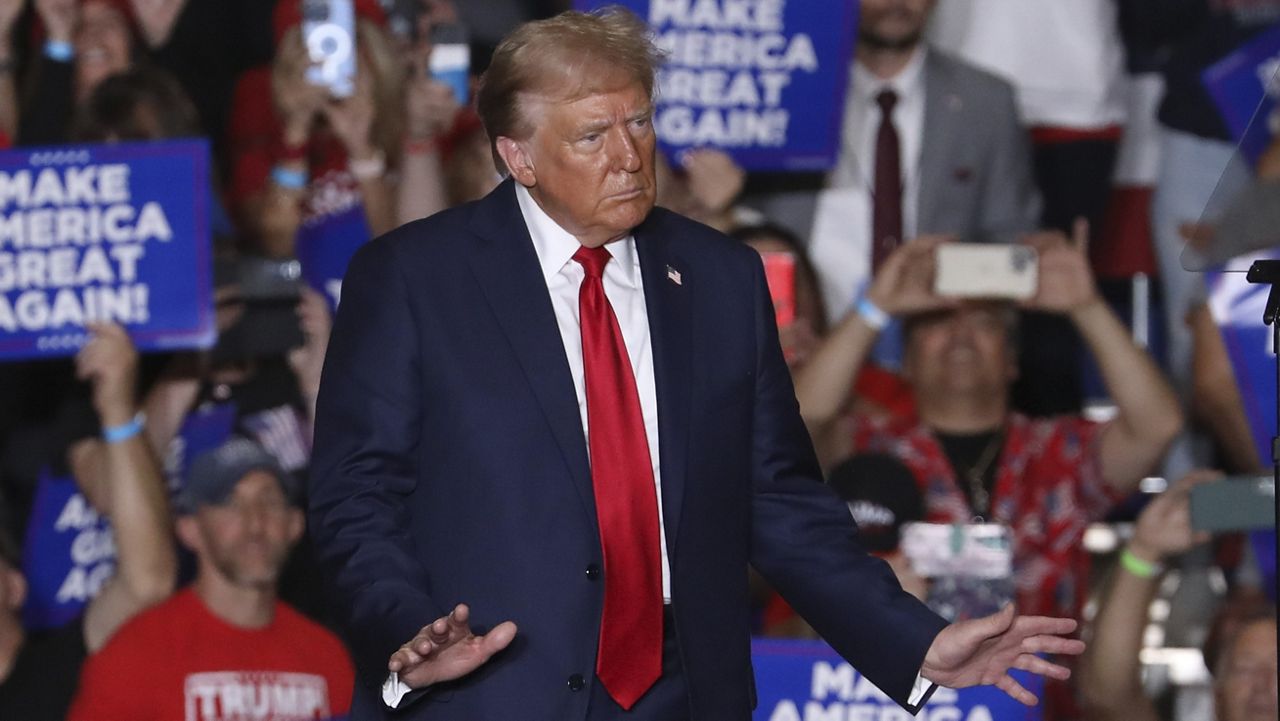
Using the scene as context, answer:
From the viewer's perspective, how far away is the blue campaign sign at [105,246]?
5039mm

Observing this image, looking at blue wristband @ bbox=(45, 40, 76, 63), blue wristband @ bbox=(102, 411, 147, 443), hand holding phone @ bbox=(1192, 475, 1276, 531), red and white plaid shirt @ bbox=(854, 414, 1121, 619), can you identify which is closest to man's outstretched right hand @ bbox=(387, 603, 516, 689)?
hand holding phone @ bbox=(1192, 475, 1276, 531)

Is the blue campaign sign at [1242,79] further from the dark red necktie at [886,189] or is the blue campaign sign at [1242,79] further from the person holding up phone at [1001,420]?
the dark red necktie at [886,189]

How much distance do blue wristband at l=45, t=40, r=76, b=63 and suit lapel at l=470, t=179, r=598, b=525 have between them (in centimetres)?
347

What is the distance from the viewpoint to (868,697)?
3775 mm

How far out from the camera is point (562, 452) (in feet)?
8.15

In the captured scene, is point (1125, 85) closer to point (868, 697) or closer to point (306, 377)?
point (306, 377)

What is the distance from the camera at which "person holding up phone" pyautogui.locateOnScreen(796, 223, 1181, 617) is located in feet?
16.0

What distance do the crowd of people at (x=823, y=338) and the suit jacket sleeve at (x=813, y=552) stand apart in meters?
1.56

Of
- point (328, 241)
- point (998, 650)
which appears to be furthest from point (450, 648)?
point (328, 241)

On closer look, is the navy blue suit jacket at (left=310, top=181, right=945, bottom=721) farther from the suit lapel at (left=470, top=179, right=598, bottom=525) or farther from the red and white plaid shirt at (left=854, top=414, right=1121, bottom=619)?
the red and white plaid shirt at (left=854, top=414, right=1121, bottom=619)

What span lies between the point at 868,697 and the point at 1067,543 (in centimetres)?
124

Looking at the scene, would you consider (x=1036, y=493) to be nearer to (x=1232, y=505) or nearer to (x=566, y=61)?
(x=1232, y=505)

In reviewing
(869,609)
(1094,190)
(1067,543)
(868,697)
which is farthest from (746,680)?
(1094,190)

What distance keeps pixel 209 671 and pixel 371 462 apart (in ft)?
7.83
